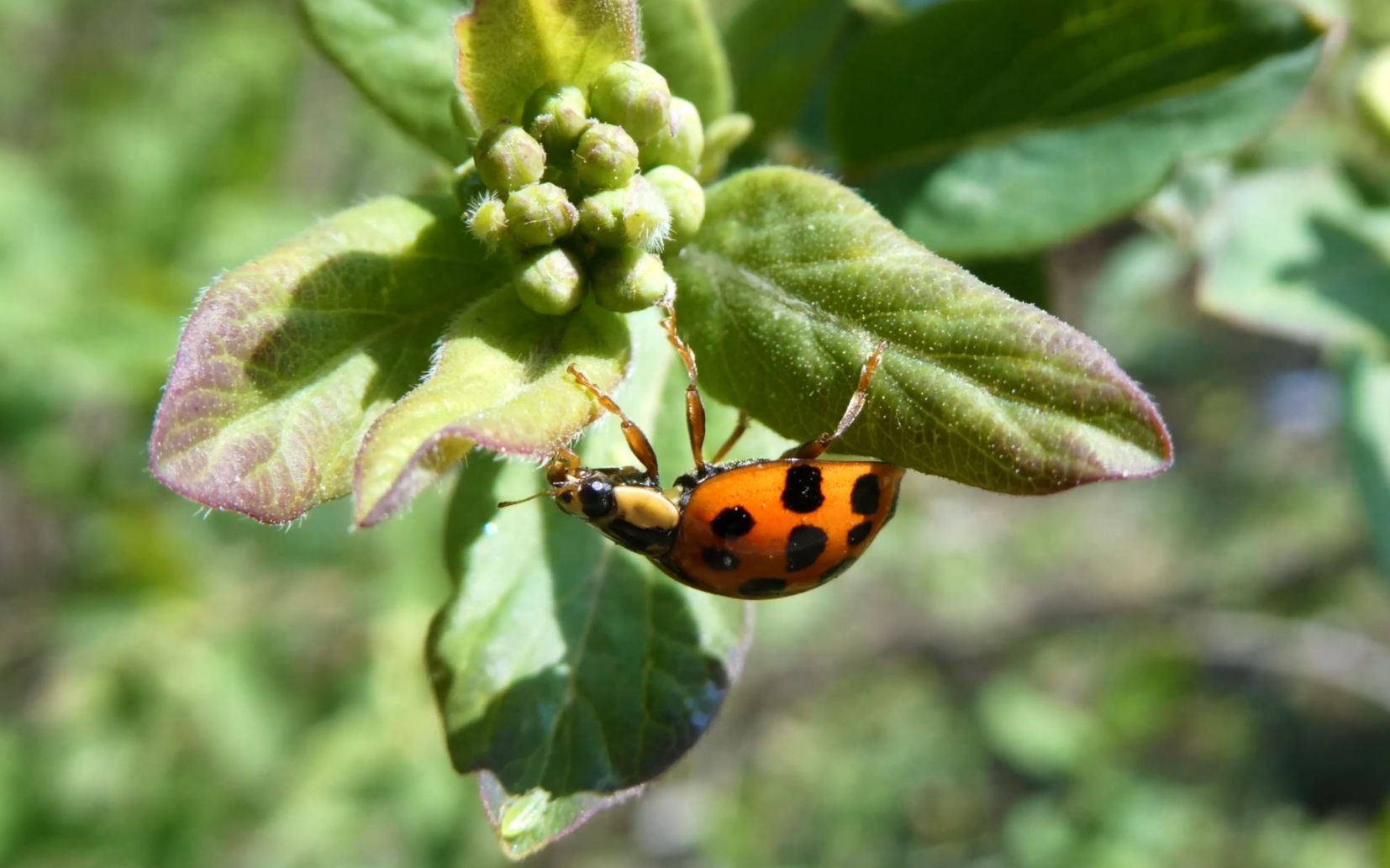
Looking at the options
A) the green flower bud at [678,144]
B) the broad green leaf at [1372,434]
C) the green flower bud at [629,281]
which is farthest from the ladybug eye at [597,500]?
the broad green leaf at [1372,434]

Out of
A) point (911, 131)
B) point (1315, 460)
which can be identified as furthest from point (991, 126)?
point (1315, 460)

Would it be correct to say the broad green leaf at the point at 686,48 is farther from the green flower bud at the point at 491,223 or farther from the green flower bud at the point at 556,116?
the green flower bud at the point at 491,223

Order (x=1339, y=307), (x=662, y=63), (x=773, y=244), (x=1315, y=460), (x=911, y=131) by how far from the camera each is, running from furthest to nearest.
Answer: (x=1315, y=460) → (x=1339, y=307) → (x=911, y=131) → (x=662, y=63) → (x=773, y=244)

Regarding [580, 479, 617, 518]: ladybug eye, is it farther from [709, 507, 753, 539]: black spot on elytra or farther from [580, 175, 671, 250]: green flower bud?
[580, 175, 671, 250]: green flower bud

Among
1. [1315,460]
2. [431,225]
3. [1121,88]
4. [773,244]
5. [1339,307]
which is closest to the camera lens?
[773,244]

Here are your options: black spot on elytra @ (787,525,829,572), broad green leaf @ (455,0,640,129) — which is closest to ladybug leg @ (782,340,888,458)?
black spot on elytra @ (787,525,829,572)

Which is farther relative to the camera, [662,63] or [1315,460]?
[1315,460]

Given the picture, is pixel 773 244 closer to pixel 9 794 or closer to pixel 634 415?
pixel 634 415
